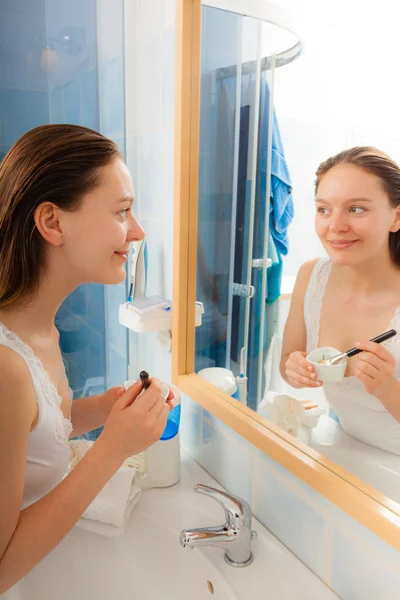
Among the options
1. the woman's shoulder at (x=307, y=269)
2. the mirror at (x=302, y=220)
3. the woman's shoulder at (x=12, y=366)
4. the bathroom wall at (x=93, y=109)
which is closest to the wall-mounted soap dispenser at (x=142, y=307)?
the mirror at (x=302, y=220)

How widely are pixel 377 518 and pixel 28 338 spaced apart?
56 centimetres

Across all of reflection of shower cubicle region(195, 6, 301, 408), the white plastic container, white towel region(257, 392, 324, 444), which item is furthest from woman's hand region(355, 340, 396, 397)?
the white plastic container

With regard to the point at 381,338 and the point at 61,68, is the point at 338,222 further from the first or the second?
the point at 61,68

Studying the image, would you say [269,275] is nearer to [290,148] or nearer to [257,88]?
[290,148]

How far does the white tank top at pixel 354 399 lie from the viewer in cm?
69

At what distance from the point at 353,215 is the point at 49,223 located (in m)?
0.43

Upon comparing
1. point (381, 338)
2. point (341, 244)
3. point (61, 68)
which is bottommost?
point (381, 338)

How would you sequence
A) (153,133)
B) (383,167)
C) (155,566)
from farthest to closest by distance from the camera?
1. (153,133)
2. (155,566)
3. (383,167)

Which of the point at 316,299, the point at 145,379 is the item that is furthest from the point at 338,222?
the point at 145,379

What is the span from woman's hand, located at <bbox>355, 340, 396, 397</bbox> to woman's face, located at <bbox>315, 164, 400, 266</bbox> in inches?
4.6

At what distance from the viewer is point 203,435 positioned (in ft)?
3.58

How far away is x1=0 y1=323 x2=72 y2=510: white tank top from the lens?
0.75 meters

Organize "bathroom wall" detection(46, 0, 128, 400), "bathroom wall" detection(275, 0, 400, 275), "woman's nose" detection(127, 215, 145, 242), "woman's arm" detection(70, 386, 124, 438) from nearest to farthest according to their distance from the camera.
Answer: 1. "bathroom wall" detection(275, 0, 400, 275)
2. "woman's nose" detection(127, 215, 145, 242)
3. "woman's arm" detection(70, 386, 124, 438)
4. "bathroom wall" detection(46, 0, 128, 400)

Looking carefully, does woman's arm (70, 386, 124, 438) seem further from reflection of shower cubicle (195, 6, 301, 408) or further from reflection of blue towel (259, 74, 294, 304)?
reflection of blue towel (259, 74, 294, 304)
